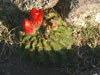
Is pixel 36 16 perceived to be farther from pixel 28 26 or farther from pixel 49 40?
pixel 49 40

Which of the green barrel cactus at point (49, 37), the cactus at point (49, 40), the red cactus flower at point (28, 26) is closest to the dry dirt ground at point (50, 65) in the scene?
the cactus at point (49, 40)

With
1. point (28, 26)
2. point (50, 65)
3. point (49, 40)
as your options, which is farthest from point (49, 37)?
point (50, 65)

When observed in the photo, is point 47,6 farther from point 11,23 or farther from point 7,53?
point 7,53

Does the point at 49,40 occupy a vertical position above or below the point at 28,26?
below

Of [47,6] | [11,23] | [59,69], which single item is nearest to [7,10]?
[11,23]

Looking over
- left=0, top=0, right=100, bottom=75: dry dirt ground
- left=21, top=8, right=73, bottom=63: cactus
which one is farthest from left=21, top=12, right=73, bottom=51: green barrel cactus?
left=0, top=0, right=100, bottom=75: dry dirt ground
